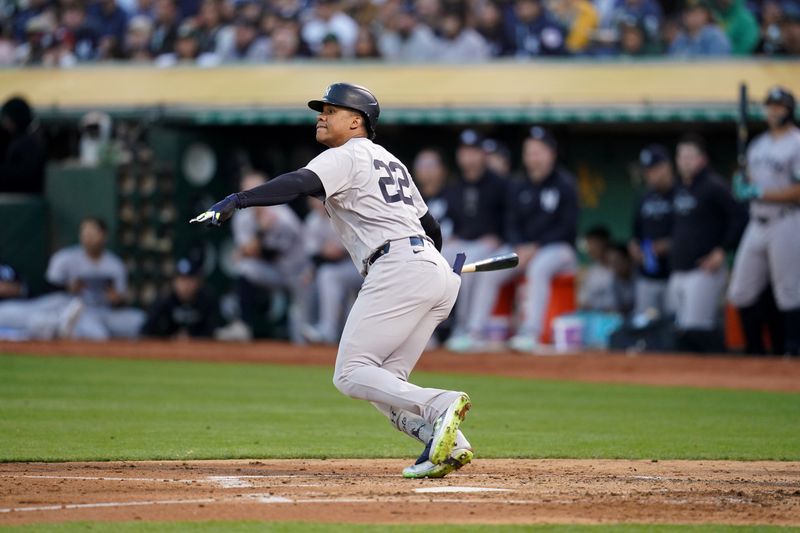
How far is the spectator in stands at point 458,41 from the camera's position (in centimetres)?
1542

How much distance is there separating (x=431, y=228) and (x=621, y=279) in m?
8.27

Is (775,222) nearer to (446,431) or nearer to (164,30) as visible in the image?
(446,431)


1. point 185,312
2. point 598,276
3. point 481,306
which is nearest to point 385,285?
point 481,306

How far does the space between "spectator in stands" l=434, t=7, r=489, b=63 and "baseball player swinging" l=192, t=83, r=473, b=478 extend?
9.40m

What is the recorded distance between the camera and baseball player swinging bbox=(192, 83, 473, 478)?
5.79m

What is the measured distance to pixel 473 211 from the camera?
14312mm

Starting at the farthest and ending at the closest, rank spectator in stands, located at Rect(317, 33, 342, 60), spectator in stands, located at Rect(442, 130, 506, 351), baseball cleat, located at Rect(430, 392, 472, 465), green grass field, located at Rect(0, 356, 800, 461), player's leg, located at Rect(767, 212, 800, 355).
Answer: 1. spectator in stands, located at Rect(317, 33, 342, 60)
2. spectator in stands, located at Rect(442, 130, 506, 351)
3. player's leg, located at Rect(767, 212, 800, 355)
4. green grass field, located at Rect(0, 356, 800, 461)
5. baseball cleat, located at Rect(430, 392, 472, 465)

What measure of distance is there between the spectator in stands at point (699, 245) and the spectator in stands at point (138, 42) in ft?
23.5

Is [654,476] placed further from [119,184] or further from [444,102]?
[119,184]

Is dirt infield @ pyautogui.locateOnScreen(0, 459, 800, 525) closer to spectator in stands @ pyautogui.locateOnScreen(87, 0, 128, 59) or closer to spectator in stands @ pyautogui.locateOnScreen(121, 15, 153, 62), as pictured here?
spectator in stands @ pyautogui.locateOnScreen(121, 15, 153, 62)

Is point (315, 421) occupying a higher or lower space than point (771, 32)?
lower

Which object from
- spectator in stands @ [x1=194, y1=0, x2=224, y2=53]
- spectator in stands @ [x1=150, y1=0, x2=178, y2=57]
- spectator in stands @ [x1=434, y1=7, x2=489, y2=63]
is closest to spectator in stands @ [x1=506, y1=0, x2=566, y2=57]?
spectator in stands @ [x1=434, y1=7, x2=489, y2=63]

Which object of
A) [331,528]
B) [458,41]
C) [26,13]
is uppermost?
[26,13]

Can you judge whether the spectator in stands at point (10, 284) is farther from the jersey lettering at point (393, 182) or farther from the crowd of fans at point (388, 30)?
the jersey lettering at point (393, 182)
